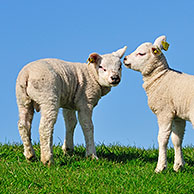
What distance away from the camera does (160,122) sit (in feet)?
24.8

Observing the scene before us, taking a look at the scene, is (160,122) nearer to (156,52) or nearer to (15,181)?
(156,52)

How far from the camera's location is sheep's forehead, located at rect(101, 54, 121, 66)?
887 centimetres

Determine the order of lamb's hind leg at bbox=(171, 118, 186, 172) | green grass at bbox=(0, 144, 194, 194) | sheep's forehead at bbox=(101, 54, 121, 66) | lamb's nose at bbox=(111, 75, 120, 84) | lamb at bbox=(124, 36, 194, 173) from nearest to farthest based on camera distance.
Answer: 1. green grass at bbox=(0, 144, 194, 194)
2. lamb at bbox=(124, 36, 194, 173)
3. lamb's hind leg at bbox=(171, 118, 186, 172)
4. lamb's nose at bbox=(111, 75, 120, 84)
5. sheep's forehead at bbox=(101, 54, 121, 66)

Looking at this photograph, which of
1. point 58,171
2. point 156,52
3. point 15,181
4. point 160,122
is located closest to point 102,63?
point 156,52

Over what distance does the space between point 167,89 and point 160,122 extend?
641 mm

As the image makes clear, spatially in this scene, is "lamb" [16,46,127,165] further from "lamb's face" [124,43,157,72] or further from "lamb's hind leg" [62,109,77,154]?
"lamb's face" [124,43,157,72]

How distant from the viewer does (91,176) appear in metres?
7.02

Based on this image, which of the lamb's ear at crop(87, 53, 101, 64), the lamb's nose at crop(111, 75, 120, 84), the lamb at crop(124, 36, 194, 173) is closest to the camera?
the lamb at crop(124, 36, 194, 173)

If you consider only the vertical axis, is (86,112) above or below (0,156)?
above

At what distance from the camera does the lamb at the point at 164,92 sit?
7.38m

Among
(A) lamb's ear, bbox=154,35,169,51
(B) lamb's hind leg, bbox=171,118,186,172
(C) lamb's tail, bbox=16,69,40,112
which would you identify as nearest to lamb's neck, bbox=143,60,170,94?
(A) lamb's ear, bbox=154,35,169,51

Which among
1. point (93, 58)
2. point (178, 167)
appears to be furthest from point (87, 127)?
point (178, 167)

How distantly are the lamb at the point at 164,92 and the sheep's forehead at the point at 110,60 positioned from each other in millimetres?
831

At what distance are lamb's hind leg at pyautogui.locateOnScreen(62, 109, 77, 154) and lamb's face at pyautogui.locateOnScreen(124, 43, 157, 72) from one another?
228cm
